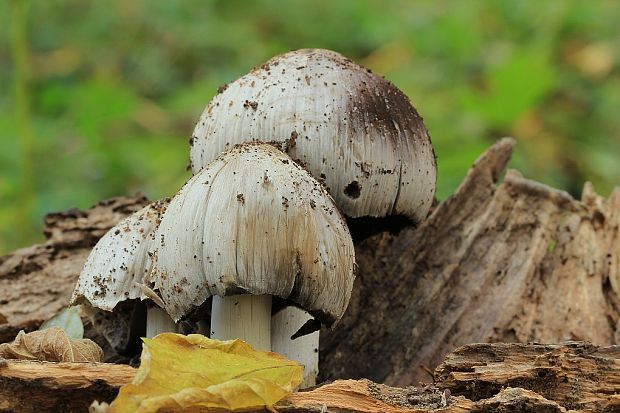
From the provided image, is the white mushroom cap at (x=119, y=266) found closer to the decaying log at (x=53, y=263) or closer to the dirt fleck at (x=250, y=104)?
the dirt fleck at (x=250, y=104)

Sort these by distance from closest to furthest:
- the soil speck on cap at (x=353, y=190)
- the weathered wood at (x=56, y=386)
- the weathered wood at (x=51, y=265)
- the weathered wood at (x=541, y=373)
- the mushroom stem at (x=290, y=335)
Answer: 1. the weathered wood at (x=56, y=386)
2. the weathered wood at (x=541, y=373)
3. the soil speck on cap at (x=353, y=190)
4. the mushroom stem at (x=290, y=335)
5. the weathered wood at (x=51, y=265)

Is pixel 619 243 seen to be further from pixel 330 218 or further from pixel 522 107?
pixel 522 107

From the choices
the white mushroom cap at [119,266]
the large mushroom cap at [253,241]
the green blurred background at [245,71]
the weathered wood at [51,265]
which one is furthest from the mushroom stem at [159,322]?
the green blurred background at [245,71]

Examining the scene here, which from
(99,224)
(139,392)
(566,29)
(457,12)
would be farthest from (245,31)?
(139,392)

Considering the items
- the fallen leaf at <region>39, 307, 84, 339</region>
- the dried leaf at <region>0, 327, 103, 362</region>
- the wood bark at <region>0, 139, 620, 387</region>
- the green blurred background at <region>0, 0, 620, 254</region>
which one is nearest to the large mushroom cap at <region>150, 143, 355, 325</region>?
the dried leaf at <region>0, 327, 103, 362</region>

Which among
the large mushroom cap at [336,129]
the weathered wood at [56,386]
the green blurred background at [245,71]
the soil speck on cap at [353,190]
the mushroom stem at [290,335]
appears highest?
the green blurred background at [245,71]

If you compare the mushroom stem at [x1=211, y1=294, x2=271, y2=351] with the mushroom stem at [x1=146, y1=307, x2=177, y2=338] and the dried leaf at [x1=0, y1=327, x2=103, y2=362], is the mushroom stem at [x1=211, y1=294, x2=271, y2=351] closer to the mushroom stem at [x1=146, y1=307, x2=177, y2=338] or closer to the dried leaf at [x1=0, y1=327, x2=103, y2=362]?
the mushroom stem at [x1=146, y1=307, x2=177, y2=338]
